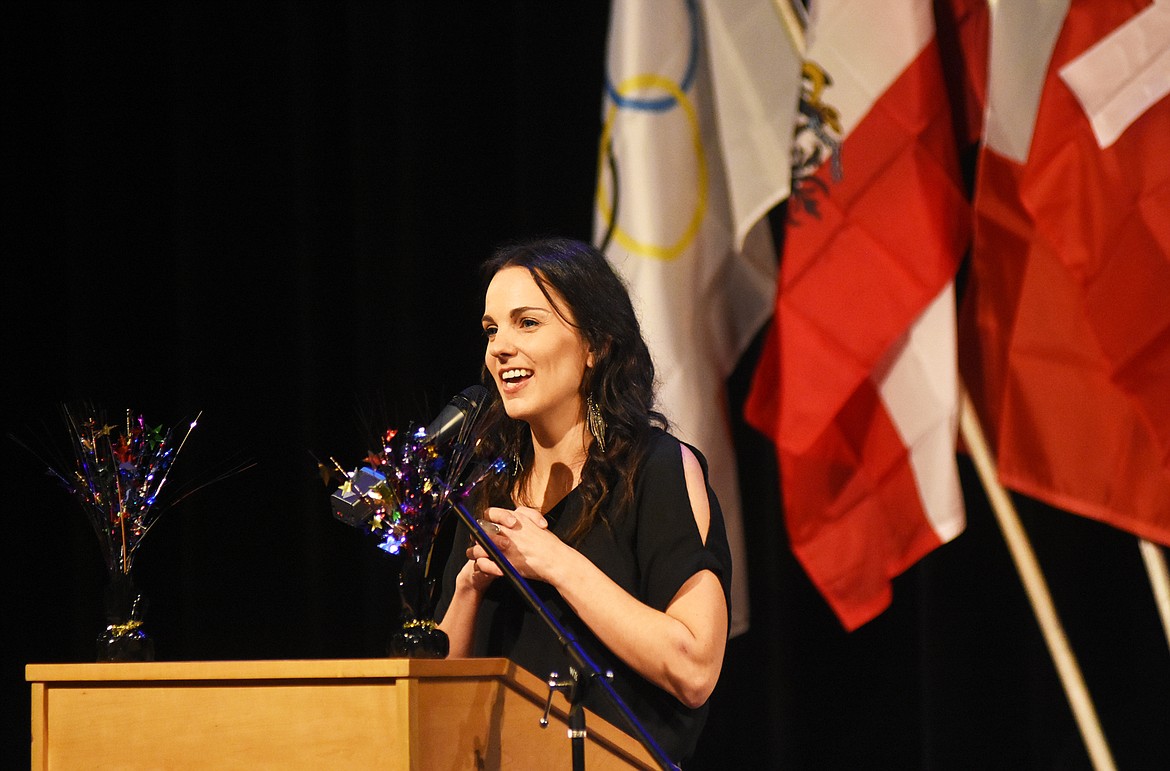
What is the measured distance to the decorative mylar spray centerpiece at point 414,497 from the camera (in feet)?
5.35

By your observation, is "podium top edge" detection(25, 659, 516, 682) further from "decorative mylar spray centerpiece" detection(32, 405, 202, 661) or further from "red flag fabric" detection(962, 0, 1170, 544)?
"red flag fabric" detection(962, 0, 1170, 544)

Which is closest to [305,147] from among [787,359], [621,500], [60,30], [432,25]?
[432,25]

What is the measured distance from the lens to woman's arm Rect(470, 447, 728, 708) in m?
1.78

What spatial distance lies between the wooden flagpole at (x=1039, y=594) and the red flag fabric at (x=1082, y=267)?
5cm

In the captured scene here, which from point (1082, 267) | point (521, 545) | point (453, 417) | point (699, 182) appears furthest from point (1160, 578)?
point (453, 417)

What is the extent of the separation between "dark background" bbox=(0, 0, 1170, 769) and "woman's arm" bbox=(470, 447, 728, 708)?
4.10 ft

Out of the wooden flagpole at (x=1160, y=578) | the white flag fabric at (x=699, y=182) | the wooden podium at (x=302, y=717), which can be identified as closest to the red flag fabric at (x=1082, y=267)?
the wooden flagpole at (x=1160, y=578)

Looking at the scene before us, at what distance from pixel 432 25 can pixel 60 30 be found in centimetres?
121

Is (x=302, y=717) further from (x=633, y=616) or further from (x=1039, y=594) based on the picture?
(x=1039, y=594)

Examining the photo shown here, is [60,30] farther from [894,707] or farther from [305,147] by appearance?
[894,707]

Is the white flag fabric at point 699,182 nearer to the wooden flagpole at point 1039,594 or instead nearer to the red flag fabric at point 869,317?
the red flag fabric at point 869,317

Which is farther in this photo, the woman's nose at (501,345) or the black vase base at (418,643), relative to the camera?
the woman's nose at (501,345)

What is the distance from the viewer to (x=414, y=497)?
1684mm

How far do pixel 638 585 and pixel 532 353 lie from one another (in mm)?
408
